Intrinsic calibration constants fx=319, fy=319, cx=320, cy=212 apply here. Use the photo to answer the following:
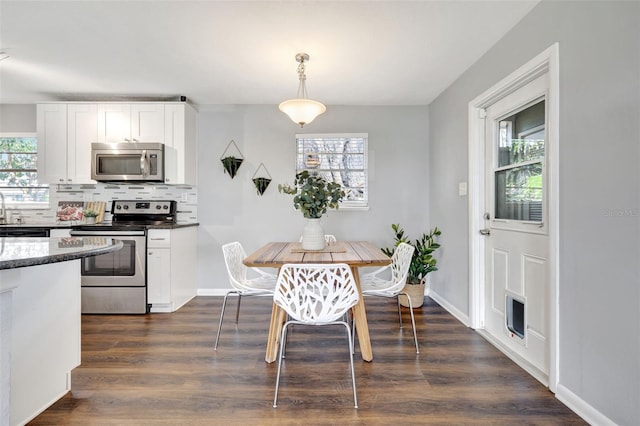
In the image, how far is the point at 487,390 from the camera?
1.85 metres

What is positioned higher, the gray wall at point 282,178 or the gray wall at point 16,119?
the gray wall at point 16,119

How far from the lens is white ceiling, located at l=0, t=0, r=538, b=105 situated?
6.76 ft

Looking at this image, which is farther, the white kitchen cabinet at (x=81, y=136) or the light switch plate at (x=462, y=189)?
the white kitchen cabinet at (x=81, y=136)

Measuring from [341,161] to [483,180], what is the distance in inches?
66.2

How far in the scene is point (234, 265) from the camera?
2561 millimetres

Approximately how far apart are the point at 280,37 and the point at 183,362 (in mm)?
2424

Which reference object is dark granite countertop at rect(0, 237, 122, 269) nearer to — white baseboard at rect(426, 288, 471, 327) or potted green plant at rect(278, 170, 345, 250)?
potted green plant at rect(278, 170, 345, 250)

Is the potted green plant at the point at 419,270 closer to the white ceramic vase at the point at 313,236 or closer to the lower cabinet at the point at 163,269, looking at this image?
the white ceramic vase at the point at 313,236

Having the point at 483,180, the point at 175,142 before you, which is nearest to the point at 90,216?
the point at 175,142

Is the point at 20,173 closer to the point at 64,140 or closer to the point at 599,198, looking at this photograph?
the point at 64,140

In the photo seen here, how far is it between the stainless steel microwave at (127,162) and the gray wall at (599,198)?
3449 mm

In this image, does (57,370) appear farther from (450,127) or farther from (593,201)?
(450,127)

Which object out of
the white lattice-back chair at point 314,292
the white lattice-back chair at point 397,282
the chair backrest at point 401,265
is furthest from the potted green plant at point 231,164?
the white lattice-back chair at point 314,292

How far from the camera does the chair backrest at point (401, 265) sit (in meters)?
2.40
